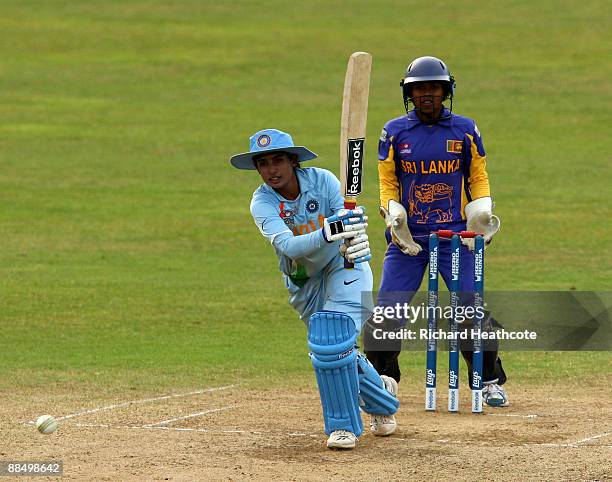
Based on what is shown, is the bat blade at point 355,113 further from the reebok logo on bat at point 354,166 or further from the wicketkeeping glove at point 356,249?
the wicketkeeping glove at point 356,249

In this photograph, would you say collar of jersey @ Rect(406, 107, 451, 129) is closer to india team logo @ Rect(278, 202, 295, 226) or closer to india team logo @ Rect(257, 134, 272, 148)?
india team logo @ Rect(278, 202, 295, 226)

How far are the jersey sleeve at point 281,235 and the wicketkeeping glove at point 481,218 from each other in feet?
5.82

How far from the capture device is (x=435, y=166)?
9.79 meters

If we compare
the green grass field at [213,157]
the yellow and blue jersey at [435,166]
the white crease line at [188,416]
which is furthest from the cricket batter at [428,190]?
the green grass field at [213,157]

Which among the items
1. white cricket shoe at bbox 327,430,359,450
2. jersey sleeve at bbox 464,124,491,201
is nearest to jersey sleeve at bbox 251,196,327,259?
white cricket shoe at bbox 327,430,359,450

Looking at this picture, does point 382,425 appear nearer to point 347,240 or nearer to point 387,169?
A: point 347,240

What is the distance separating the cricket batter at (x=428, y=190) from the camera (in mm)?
9758

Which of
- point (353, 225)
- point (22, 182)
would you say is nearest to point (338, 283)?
point (353, 225)

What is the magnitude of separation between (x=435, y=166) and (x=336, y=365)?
2.23m

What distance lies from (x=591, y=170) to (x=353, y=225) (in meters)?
16.7

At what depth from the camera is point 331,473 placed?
25.0 feet

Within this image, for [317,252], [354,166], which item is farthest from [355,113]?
[317,252]

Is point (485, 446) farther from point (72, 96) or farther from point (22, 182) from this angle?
point (72, 96)

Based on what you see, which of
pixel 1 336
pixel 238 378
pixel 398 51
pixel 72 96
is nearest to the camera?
pixel 238 378
